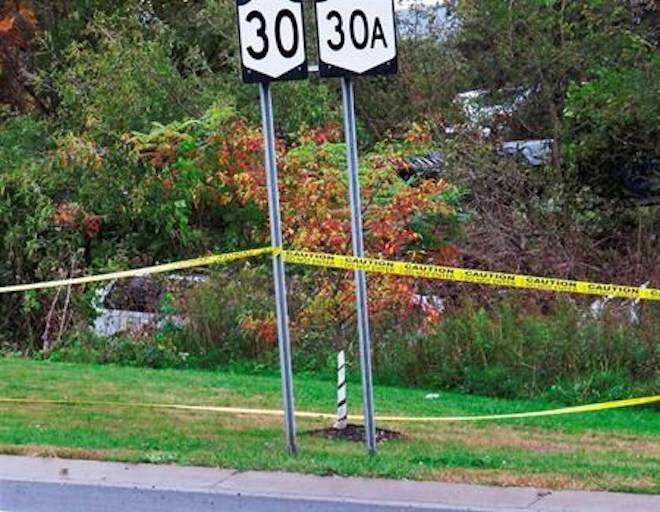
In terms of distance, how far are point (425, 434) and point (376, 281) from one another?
4.32m

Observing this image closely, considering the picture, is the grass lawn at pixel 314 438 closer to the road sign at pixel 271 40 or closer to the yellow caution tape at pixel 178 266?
the yellow caution tape at pixel 178 266

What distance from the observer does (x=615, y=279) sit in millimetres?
16672

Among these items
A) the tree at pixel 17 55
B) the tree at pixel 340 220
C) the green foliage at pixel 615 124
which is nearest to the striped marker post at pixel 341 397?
the tree at pixel 340 220

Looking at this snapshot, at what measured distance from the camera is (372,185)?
13.9 meters

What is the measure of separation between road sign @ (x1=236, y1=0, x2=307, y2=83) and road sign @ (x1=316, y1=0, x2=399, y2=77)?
5.9 inches

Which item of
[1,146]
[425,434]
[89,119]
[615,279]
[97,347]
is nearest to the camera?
[425,434]

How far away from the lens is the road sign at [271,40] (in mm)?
7805

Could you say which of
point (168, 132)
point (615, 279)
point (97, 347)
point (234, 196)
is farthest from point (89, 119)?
point (615, 279)

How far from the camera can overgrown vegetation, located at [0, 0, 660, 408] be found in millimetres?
13539

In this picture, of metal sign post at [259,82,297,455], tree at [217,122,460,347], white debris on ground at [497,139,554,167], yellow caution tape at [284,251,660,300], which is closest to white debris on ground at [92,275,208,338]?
tree at [217,122,460,347]

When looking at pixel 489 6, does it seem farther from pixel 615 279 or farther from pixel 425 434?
pixel 425 434

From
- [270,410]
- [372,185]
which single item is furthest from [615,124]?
[270,410]

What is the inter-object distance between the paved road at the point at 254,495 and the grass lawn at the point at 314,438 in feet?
0.73

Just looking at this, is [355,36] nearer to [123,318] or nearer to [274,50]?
[274,50]
